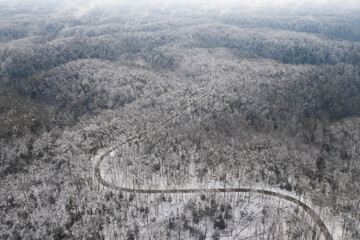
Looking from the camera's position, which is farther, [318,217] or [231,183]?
[231,183]

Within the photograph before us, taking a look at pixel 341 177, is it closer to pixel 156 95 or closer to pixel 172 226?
pixel 172 226

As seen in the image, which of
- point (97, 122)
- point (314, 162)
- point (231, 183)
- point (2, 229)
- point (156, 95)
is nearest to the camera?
point (2, 229)

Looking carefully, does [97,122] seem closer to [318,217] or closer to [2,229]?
[2,229]

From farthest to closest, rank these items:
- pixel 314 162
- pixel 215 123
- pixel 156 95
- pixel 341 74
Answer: pixel 341 74
pixel 156 95
pixel 215 123
pixel 314 162

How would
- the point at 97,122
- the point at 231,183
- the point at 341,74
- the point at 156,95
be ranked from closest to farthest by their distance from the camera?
the point at 231,183 < the point at 97,122 < the point at 156,95 < the point at 341,74

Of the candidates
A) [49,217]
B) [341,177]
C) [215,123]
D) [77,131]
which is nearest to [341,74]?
[215,123]

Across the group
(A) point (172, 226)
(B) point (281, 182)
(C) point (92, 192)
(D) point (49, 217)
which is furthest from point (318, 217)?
(D) point (49, 217)

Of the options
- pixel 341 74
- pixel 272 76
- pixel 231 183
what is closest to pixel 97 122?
pixel 231 183

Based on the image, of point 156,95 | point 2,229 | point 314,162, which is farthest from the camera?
point 156,95

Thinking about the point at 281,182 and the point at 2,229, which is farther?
the point at 281,182
